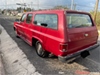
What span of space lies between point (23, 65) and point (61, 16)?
2.25 metres

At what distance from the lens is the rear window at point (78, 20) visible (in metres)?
4.32

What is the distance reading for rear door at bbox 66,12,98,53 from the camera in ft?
13.6

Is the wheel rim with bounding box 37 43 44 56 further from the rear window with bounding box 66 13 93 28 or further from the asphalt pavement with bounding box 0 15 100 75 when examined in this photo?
the rear window with bounding box 66 13 93 28

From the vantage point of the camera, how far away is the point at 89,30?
15.9 feet

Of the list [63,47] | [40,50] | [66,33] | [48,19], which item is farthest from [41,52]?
[66,33]

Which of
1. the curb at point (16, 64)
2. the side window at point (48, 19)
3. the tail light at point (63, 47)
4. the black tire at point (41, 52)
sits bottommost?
the curb at point (16, 64)

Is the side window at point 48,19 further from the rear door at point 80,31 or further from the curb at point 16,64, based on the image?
the curb at point 16,64

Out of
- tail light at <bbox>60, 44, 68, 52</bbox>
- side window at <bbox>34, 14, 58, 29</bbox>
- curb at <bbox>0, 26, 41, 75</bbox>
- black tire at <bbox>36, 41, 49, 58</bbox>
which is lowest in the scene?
curb at <bbox>0, 26, 41, 75</bbox>

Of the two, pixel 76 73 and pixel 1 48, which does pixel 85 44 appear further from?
pixel 1 48

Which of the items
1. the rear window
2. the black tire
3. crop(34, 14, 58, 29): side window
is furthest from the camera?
the black tire

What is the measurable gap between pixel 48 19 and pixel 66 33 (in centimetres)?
120

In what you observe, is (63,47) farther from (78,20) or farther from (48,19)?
(48,19)

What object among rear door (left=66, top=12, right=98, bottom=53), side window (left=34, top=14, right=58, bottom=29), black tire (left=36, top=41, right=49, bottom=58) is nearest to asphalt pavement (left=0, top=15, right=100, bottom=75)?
black tire (left=36, top=41, right=49, bottom=58)

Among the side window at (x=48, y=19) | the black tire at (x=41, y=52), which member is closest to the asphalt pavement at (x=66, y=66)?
the black tire at (x=41, y=52)
